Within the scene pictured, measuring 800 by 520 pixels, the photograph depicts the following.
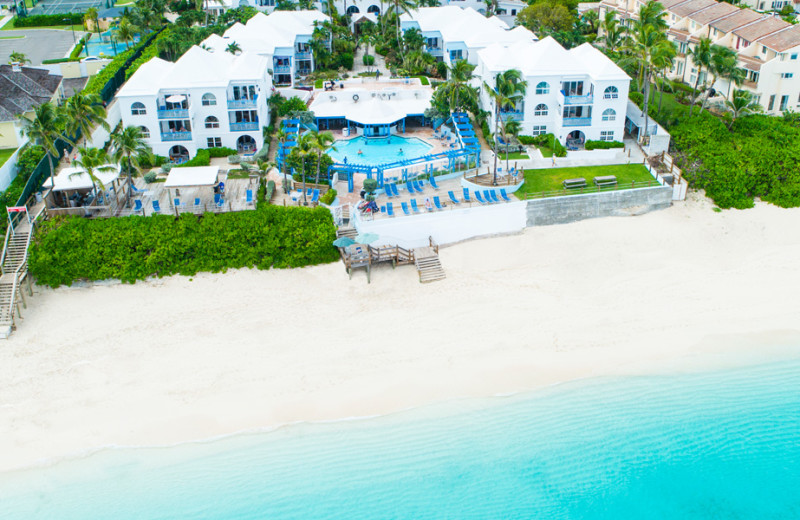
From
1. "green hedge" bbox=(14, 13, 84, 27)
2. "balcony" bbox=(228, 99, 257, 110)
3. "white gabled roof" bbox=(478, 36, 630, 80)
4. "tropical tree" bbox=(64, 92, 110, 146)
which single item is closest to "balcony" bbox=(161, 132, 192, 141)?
"balcony" bbox=(228, 99, 257, 110)

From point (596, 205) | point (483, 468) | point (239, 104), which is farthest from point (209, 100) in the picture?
point (483, 468)

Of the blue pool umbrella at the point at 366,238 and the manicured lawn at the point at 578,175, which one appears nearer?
the blue pool umbrella at the point at 366,238

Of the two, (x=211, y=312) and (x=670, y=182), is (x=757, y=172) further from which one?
(x=211, y=312)

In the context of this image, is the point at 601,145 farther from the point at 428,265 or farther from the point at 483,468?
the point at 483,468

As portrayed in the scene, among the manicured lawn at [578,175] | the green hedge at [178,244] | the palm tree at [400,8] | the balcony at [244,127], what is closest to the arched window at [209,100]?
the balcony at [244,127]

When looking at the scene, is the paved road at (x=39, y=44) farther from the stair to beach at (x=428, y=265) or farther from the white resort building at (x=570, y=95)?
the stair to beach at (x=428, y=265)

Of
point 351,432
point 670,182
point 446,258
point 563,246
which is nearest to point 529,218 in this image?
point 563,246
